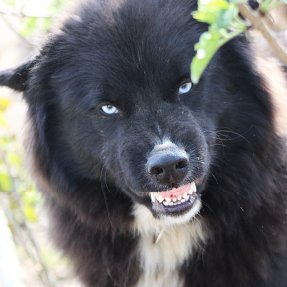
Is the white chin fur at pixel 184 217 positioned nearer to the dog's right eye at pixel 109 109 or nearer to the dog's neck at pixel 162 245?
the dog's neck at pixel 162 245

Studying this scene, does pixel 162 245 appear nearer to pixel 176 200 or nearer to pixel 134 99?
pixel 176 200

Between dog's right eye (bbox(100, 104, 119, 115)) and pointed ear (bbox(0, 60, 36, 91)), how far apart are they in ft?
1.56

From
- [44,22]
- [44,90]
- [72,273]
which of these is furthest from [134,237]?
[44,22]

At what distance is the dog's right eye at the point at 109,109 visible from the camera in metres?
3.06

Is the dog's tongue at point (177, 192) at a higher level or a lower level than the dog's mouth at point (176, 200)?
higher

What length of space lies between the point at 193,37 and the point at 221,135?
0.51 m

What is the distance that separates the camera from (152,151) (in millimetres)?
2811

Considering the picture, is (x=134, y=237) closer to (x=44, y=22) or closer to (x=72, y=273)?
(x=72, y=273)

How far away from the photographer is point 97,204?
338 cm

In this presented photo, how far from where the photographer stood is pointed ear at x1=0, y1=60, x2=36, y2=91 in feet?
10.4

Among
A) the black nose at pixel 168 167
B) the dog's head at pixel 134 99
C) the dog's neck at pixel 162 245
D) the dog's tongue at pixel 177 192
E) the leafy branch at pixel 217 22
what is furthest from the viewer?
the dog's neck at pixel 162 245

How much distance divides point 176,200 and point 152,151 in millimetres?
343

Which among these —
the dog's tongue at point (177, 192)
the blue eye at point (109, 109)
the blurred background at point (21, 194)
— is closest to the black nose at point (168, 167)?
the dog's tongue at point (177, 192)

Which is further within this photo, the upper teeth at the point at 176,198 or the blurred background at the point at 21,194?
the blurred background at the point at 21,194
